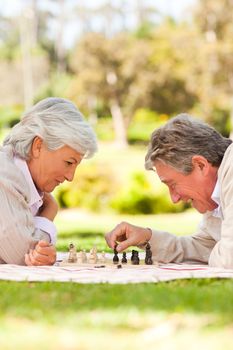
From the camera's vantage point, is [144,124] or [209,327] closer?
[209,327]

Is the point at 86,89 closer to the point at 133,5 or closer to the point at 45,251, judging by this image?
the point at 133,5

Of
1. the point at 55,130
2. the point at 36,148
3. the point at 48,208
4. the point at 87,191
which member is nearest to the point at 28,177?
the point at 36,148

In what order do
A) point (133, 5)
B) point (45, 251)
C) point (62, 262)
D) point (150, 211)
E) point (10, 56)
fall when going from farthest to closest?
point (133, 5) → point (10, 56) → point (150, 211) → point (62, 262) → point (45, 251)

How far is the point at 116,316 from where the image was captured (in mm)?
3365

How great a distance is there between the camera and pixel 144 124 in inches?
1668

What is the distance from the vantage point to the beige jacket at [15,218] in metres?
5.25

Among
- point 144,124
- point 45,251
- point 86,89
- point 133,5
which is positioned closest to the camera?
point 45,251

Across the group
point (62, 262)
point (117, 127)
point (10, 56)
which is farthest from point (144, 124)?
point (62, 262)

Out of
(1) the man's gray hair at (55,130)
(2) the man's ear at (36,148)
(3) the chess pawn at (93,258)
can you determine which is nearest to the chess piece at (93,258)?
(3) the chess pawn at (93,258)

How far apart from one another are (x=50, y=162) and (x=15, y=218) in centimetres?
52

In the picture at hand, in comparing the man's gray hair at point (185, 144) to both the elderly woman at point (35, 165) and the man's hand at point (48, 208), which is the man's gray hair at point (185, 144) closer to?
the elderly woman at point (35, 165)

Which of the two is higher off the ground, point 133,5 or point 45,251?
point 45,251

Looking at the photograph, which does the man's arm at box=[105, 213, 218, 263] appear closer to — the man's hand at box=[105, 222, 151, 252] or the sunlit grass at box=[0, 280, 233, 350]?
the man's hand at box=[105, 222, 151, 252]

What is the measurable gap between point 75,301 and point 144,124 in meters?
38.8
